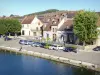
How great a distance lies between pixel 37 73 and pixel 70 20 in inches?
1562

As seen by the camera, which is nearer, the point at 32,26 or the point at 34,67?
the point at 34,67

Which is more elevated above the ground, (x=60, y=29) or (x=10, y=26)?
(x=10, y=26)

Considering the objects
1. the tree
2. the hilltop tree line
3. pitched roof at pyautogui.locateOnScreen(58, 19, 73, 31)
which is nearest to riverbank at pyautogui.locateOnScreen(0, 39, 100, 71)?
the tree

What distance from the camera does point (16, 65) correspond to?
60.1 m

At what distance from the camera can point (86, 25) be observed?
69.1 meters

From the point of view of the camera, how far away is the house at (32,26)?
108500 mm

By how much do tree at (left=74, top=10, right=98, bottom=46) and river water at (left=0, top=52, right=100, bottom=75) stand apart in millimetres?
13235

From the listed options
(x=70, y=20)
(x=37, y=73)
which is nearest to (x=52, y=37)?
(x=70, y=20)

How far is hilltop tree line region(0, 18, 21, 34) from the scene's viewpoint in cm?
10744

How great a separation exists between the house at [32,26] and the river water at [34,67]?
130 feet

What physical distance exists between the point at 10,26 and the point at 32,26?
952 cm

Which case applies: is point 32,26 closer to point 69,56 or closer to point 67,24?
point 67,24

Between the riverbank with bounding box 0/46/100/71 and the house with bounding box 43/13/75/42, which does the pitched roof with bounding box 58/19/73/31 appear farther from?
the riverbank with bounding box 0/46/100/71

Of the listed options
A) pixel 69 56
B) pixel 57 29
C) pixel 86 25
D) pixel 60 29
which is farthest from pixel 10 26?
pixel 69 56
